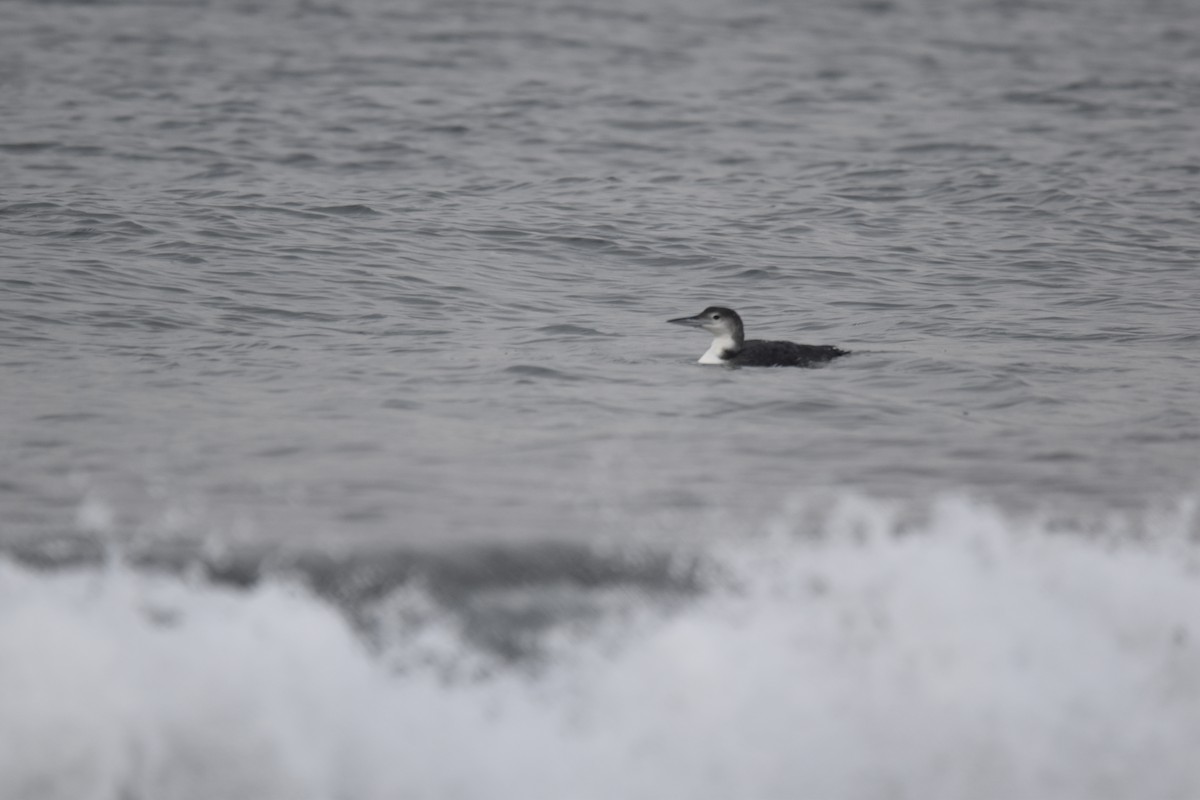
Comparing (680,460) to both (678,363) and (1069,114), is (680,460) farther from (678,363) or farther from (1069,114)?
(1069,114)

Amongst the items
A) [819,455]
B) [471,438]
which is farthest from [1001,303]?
[471,438]

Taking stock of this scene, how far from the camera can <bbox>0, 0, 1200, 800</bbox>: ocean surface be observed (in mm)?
5688

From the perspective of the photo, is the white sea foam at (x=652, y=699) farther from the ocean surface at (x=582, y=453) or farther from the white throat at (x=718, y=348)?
the white throat at (x=718, y=348)

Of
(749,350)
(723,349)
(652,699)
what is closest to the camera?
(652,699)

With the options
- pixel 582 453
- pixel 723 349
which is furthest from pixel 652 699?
pixel 723 349

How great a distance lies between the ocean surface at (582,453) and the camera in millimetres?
5688

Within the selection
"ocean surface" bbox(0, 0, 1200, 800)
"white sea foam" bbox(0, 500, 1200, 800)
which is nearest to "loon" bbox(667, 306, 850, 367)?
"ocean surface" bbox(0, 0, 1200, 800)

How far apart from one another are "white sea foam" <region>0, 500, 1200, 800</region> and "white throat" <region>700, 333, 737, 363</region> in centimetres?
422

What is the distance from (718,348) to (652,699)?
507cm

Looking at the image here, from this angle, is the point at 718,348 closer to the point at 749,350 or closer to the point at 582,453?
the point at 749,350

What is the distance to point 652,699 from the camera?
19.1 feet

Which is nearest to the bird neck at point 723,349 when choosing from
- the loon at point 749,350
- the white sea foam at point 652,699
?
the loon at point 749,350

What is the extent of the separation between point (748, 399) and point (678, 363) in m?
1.22

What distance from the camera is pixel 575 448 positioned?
8.34 m
